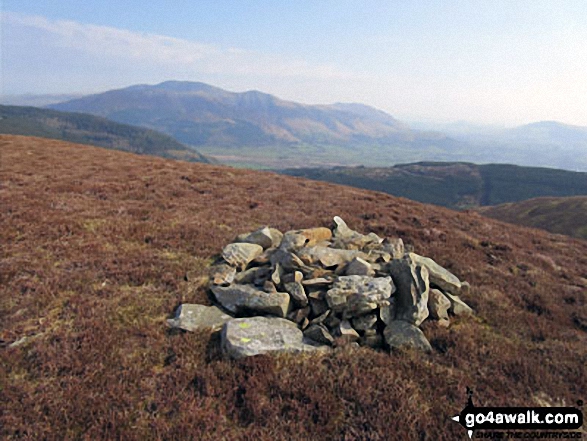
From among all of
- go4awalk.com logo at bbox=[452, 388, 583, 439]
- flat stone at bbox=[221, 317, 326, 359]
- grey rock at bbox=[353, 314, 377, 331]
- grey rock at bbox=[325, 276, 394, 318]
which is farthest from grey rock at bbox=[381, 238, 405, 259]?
go4awalk.com logo at bbox=[452, 388, 583, 439]

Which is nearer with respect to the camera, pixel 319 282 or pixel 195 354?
pixel 195 354

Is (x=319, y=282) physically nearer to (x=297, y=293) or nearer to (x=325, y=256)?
(x=297, y=293)

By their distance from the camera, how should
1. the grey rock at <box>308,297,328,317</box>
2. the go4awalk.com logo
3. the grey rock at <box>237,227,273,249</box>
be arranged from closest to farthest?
the go4awalk.com logo < the grey rock at <box>308,297,328,317</box> < the grey rock at <box>237,227,273,249</box>

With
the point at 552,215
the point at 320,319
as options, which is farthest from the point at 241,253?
the point at 552,215

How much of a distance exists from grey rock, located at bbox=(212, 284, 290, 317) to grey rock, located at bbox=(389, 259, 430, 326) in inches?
128

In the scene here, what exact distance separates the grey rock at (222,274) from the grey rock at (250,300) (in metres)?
0.42

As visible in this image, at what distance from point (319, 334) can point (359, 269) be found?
8.35 ft

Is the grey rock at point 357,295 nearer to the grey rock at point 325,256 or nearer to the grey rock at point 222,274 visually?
the grey rock at point 325,256

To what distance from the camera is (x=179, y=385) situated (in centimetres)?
620

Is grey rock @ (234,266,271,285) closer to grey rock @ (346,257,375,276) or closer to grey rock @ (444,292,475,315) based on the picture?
grey rock @ (346,257,375,276)

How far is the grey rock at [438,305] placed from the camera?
8.98 m

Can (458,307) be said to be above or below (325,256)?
below

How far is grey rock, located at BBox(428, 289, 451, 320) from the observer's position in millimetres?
8977

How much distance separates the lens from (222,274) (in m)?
10.1
